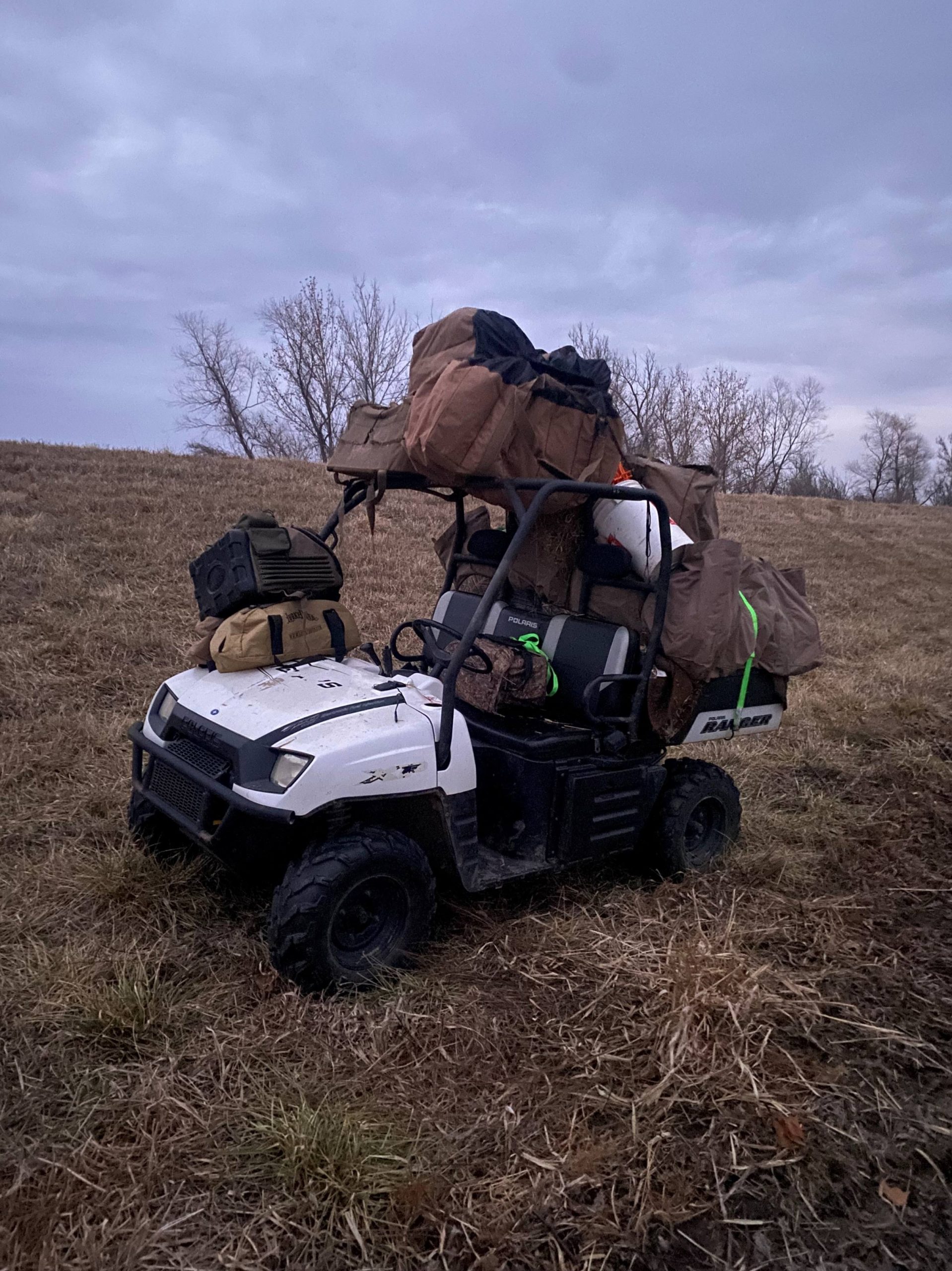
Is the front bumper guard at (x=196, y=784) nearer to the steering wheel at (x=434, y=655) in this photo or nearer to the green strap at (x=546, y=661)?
the steering wheel at (x=434, y=655)

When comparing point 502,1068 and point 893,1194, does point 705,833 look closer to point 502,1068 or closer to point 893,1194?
point 502,1068

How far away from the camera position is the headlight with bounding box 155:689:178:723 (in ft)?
12.5

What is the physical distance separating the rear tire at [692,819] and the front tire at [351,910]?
1.30 m

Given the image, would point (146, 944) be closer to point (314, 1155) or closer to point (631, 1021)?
point (314, 1155)

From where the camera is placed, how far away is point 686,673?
13.2 feet

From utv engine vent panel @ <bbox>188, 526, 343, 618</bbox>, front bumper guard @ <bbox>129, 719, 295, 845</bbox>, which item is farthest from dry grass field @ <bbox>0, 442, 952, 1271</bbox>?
utv engine vent panel @ <bbox>188, 526, 343, 618</bbox>

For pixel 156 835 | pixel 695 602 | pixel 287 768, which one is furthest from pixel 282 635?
pixel 695 602

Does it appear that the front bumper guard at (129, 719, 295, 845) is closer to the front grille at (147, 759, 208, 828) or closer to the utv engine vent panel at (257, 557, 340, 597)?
the front grille at (147, 759, 208, 828)

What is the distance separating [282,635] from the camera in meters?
3.93

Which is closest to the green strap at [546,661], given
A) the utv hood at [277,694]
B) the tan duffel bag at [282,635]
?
the utv hood at [277,694]

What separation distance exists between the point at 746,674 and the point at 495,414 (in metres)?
1.78

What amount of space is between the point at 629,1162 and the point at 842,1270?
1.79 ft

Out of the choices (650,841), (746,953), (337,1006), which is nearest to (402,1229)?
(337,1006)

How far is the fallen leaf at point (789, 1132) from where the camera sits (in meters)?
2.56
